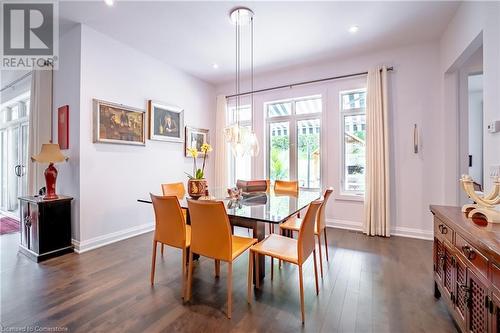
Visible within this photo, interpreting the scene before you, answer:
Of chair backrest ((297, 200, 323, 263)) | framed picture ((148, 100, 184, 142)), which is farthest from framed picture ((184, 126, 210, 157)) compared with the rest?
chair backrest ((297, 200, 323, 263))

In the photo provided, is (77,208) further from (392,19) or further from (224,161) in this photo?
(392,19)

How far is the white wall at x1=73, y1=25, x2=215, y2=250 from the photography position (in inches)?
119

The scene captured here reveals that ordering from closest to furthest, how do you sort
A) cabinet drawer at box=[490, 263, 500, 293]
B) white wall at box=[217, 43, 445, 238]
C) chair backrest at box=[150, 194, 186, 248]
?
1. cabinet drawer at box=[490, 263, 500, 293]
2. chair backrest at box=[150, 194, 186, 248]
3. white wall at box=[217, 43, 445, 238]

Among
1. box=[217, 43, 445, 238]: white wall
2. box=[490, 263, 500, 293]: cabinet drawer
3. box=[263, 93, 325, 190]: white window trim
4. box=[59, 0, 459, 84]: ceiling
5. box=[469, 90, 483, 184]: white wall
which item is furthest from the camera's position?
box=[469, 90, 483, 184]: white wall

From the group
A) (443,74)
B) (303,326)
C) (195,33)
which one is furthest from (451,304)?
(195,33)

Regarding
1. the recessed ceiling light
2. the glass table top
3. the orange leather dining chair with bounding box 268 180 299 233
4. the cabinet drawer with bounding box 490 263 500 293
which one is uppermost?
the recessed ceiling light

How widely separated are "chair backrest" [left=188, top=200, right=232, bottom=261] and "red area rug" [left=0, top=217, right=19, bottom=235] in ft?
13.8

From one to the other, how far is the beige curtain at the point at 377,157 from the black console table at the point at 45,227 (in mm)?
4427

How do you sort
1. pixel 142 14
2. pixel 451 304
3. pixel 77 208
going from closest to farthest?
1. pixel 451 304
2. pixel 142 14
3. pixel 77 208

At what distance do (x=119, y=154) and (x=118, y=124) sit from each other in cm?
46

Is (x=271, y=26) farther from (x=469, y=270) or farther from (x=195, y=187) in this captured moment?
(x=469, y=270)

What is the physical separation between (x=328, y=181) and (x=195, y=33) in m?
3.28

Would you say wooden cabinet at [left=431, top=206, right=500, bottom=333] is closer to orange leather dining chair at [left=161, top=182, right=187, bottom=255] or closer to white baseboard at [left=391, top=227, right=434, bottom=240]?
white baseboard at [left=391, top=227, right=434, bottom=240]

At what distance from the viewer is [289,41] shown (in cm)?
341
